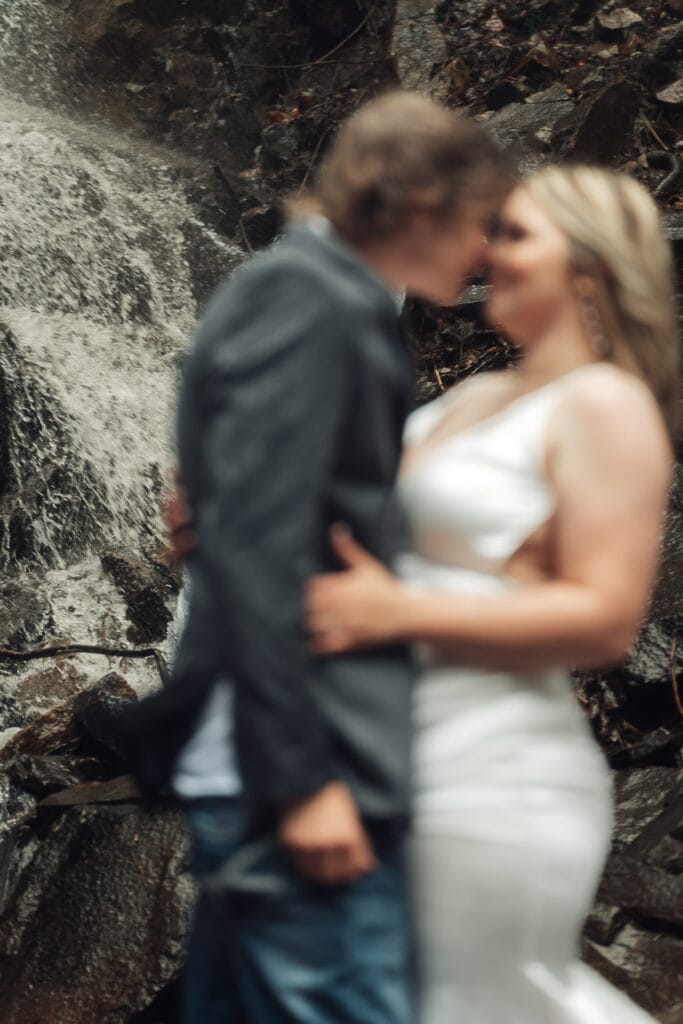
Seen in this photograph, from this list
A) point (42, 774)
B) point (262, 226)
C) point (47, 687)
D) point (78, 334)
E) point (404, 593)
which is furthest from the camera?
point (262, 226)

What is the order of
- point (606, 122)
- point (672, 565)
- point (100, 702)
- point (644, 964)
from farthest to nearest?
point (606, 122) → point (100, 702) → point (672, 565) → point (644, 964)

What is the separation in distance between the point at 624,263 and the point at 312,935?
903mm

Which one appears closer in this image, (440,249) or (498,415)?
(440,249)

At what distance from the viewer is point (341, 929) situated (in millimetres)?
1437

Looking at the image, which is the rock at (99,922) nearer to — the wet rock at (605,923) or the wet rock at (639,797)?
the wet rock at (605,923)

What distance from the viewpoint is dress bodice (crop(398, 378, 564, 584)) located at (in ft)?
5.16

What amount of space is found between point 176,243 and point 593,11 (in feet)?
→ 13.5

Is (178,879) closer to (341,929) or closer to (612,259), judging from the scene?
(341,929)

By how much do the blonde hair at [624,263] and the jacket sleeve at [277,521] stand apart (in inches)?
15.3

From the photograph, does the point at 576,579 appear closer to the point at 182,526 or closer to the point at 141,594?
the point at 182,526

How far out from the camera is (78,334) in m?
8.97

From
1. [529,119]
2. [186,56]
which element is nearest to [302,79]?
[186,56]

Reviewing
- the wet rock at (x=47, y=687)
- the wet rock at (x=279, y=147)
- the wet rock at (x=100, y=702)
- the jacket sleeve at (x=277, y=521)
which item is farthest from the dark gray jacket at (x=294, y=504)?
the wet rock at (x=279, y=147)

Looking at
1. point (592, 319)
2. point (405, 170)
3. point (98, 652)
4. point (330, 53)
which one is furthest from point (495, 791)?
point (330, 53)
